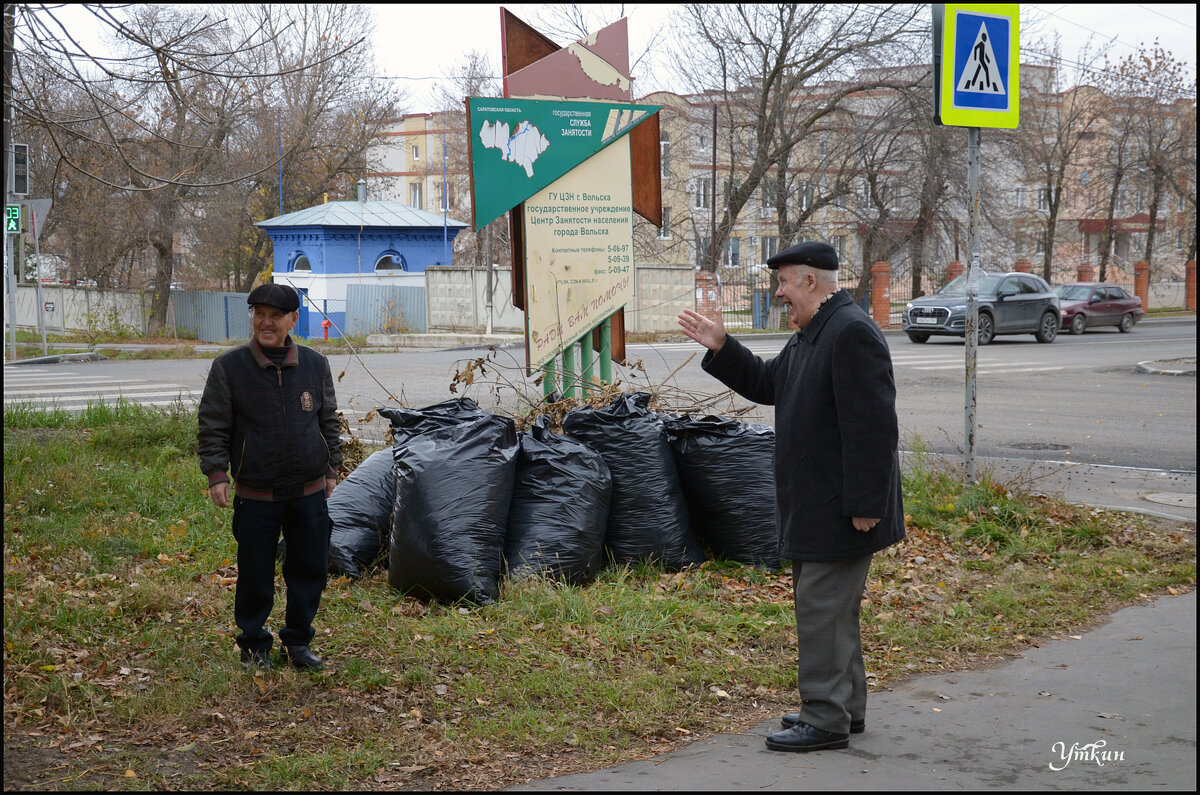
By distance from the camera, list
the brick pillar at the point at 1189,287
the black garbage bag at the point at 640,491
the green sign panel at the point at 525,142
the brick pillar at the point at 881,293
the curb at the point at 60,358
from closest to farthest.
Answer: the black garbage bag at the point at 640,491 → the green sign panel at the point at 525,142 → the curb at the point at 60,358 → the brick pillar at the point at 881,293 → the brick pillar at the point at 1189,287

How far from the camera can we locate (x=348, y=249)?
31141mm

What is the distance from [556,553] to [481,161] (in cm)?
252

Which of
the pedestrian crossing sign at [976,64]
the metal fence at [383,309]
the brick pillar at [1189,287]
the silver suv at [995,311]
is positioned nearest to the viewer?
the pedestrian crossing sign at [976,64]

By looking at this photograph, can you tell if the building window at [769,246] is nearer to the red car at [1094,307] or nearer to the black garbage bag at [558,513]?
the red car at [1094,307]

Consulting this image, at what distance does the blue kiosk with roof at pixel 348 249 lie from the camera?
101ft

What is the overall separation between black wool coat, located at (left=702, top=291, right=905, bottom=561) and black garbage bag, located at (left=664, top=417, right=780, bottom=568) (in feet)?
5.81

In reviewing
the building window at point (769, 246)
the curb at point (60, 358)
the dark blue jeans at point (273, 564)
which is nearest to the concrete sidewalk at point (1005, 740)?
the dark blue jeans at point (273, 564)

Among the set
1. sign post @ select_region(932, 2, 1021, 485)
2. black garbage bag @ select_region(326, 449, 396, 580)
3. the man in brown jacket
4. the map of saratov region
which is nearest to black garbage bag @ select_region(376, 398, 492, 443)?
black garbage bag @ select_region(326, 449, 396, 580)

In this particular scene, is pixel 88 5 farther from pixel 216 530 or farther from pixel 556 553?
pixel 556 553

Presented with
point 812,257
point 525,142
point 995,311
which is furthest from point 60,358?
point 812,257

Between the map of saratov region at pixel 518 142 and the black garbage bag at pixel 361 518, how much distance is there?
1.99 metres

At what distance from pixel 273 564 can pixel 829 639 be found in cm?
221

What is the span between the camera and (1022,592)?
5531mm

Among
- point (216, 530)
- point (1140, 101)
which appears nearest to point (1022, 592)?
point (216, 530)
